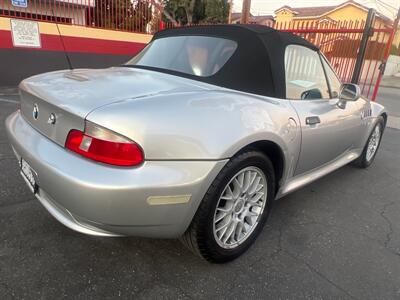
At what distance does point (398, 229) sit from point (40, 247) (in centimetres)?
281

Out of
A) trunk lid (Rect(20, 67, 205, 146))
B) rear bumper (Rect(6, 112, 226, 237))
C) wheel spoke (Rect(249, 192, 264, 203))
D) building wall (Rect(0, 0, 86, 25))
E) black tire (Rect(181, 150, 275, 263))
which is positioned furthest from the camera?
building wall (Rect(0, 0, 86, 25))

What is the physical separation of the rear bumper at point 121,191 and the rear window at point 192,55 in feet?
3.05

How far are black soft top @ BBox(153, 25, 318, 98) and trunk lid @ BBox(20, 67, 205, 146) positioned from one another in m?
0.23

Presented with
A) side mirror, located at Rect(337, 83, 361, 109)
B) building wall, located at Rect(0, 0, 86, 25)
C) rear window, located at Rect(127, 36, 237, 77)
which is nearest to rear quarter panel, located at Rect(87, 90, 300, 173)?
rear window, located at Rect(127, 36, 237, 77)

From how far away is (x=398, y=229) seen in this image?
2.87m

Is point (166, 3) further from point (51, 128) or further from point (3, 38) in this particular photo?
point (51, 128)

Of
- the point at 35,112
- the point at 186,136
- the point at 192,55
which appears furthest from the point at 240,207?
the point at 35,112

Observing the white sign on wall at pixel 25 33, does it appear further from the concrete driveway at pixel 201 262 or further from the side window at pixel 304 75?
the side window at pixel 304 75

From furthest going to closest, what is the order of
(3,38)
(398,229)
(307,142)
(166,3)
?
(166,3), (3,38), (398,229), (307,142)

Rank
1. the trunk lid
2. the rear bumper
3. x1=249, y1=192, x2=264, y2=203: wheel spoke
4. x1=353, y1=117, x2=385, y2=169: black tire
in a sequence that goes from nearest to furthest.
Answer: the rear bumper
the trunk lid
x1=249, y1=192, x2=264, y2=203: wheel spoke
x1=353, y1=117, x2=385, y2=169: black tire

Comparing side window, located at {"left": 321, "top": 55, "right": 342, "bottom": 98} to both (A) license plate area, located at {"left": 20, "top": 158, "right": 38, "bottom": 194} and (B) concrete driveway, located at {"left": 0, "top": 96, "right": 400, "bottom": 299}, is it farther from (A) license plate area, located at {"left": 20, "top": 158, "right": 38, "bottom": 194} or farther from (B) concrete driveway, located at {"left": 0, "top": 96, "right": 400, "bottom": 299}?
(A) license plate area, located at {"left": 20, "top": 158, "right": 38, "bottom": 194}

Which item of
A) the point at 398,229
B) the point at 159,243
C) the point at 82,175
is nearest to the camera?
the point at 82,175

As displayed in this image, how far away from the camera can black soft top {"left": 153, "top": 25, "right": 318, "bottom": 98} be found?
239 cm

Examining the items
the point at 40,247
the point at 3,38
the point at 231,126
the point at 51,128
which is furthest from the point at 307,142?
the point at 3,38
